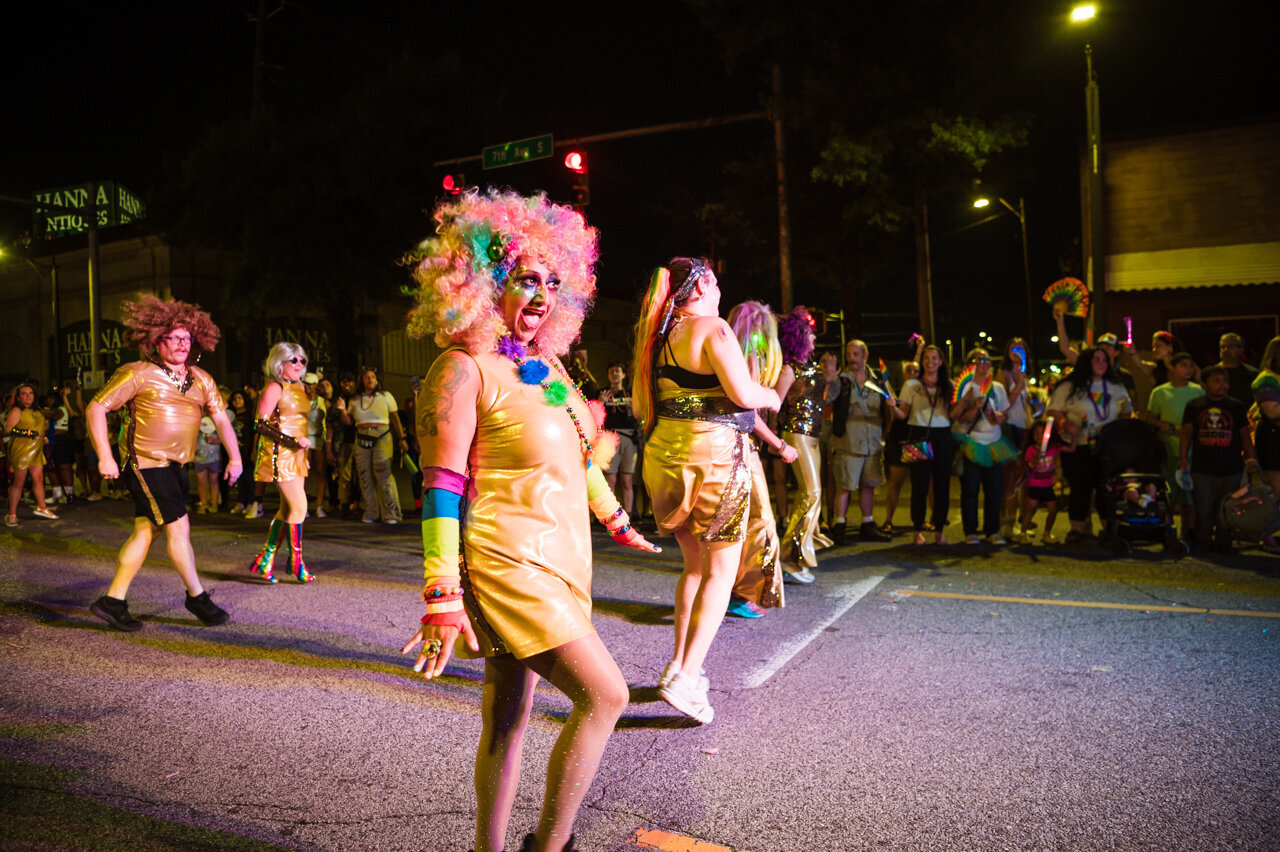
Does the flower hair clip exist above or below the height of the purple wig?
below

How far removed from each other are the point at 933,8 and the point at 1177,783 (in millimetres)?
17171

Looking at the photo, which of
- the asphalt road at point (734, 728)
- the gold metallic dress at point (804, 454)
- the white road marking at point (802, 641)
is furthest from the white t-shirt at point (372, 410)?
the white road marking at point (802, 641)

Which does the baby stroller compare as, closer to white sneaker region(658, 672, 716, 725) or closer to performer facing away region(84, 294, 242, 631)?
white sneaker region(658, 672, 716, 725)

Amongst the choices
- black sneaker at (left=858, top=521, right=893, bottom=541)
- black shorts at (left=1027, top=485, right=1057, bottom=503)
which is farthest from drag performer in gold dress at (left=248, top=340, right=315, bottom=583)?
black shorts at (left=1027, top=485, right=1057, bottom=503)

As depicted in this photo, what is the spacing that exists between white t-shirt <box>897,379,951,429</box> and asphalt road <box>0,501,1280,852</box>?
260 cm

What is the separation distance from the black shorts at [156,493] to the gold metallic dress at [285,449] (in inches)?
68.1

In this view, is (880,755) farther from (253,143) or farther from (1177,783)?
(253,143)

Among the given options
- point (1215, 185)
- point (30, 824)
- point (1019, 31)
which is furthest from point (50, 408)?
point (1215, 185)

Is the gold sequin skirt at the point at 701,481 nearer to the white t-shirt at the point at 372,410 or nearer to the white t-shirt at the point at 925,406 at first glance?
the white t-shirt at the point at 925,406

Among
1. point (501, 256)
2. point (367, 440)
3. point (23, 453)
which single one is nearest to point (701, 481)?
point (501, 256)

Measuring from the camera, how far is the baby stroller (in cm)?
816

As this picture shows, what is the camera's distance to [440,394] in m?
2.34

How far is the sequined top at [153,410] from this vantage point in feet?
18.4

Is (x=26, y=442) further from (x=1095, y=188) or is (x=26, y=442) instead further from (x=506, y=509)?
(x=1095, y=188)
